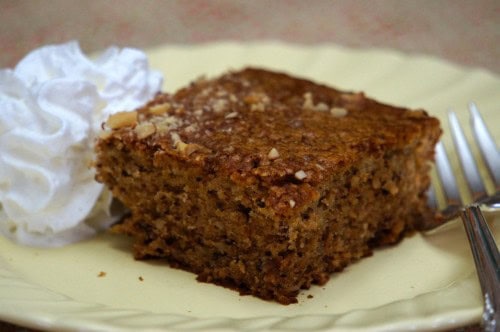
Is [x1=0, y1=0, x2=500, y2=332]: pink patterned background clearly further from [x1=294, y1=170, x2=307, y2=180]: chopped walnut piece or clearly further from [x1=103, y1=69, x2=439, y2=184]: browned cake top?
[x1=294, y1=170, x2=307, y2=180]: chopped walnut piece

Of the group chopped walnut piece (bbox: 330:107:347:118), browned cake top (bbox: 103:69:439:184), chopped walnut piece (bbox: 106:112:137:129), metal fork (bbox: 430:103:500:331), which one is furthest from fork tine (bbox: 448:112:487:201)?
chopped walnut piece (bbox: 106:112:137:129)

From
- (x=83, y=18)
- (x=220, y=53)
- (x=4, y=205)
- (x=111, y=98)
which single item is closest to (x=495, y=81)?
(x=220, y=53)

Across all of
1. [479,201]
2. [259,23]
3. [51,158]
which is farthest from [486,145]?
[259,23]

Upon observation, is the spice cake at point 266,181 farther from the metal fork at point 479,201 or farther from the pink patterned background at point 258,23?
the pink patterned background at point 258,23

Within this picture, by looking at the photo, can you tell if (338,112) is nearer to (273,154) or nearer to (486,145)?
(273,154)

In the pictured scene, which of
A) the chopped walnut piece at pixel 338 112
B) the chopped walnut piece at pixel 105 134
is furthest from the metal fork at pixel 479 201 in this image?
the chopped walnut piece at pixel 105 134

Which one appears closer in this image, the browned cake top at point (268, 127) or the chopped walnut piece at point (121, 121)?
the browned cake top at point (268, 127)

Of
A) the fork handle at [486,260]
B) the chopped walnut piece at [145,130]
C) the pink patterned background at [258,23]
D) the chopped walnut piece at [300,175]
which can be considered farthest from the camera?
the pink patterned background at [258,23]

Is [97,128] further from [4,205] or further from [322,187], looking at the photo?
[322,187]

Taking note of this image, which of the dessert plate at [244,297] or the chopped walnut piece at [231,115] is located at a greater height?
the chopped walnut piece at [231,115]
